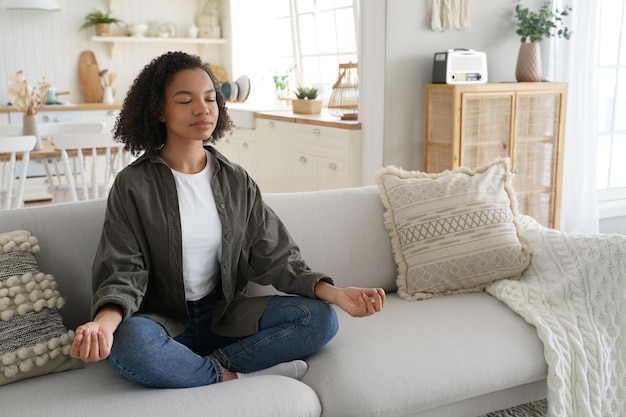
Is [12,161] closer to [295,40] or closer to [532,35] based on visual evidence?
[532,35]

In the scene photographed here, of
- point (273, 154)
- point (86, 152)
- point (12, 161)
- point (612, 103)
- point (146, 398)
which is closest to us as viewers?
point (146, 398)

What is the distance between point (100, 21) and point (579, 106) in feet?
12.7

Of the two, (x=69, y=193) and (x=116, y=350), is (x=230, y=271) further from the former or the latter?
(x=69, y=193)

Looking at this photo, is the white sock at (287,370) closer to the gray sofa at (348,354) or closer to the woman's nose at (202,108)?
the gray sofa at (348,354)

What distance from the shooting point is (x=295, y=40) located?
18.7 feet

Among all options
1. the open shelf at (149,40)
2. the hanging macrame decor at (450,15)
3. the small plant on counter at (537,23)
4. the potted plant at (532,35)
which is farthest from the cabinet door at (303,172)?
the open shelf at (149,40)

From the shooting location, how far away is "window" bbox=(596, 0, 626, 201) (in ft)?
14.6

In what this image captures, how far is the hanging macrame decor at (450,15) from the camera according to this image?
3.93 meters

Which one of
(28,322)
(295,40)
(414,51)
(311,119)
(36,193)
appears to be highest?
(295,40)

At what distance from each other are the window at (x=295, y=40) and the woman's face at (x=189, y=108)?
125 inches

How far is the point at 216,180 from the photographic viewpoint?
1.93 m

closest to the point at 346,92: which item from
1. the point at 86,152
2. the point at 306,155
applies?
the point at 306,155

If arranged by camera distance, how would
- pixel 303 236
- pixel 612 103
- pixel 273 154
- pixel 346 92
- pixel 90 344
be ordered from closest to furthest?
pixel 90 344
pixel 303 236
pixel 346 92
pixel 612 103
pixel 273 154

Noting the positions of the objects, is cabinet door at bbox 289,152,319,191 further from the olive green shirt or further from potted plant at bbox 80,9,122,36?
potted plant at bbox 80,9,122,36
